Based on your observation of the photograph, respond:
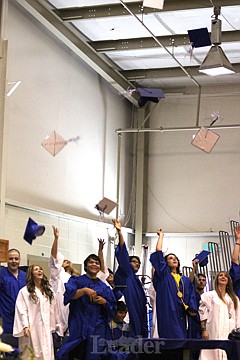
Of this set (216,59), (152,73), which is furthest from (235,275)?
(152,73)

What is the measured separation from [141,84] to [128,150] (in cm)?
125

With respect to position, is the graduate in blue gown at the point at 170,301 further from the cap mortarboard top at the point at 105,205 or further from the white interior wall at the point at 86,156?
the cap mortarboard top at the point at 105,205

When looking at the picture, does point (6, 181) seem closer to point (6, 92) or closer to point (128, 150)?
point (6, 92)

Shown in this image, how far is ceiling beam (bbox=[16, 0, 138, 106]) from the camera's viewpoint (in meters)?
10.1

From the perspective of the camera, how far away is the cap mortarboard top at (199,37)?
9844 millimetres

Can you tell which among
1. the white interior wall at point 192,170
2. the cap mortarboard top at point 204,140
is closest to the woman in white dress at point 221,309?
the cap mortarboard top at point 204,140

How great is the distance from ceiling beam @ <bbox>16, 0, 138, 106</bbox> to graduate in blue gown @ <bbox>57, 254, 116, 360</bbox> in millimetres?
4326

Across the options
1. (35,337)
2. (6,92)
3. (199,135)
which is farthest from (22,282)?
(199,135)

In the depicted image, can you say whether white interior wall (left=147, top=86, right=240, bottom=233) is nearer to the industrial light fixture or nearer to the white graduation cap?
the white graduation cap

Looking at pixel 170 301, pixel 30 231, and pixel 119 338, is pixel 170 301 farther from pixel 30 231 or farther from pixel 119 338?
pixel 30 231

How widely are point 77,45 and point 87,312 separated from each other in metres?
5.76

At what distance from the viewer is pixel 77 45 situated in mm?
11484

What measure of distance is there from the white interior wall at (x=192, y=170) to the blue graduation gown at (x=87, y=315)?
7.05 meters

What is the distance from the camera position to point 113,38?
474 inches
